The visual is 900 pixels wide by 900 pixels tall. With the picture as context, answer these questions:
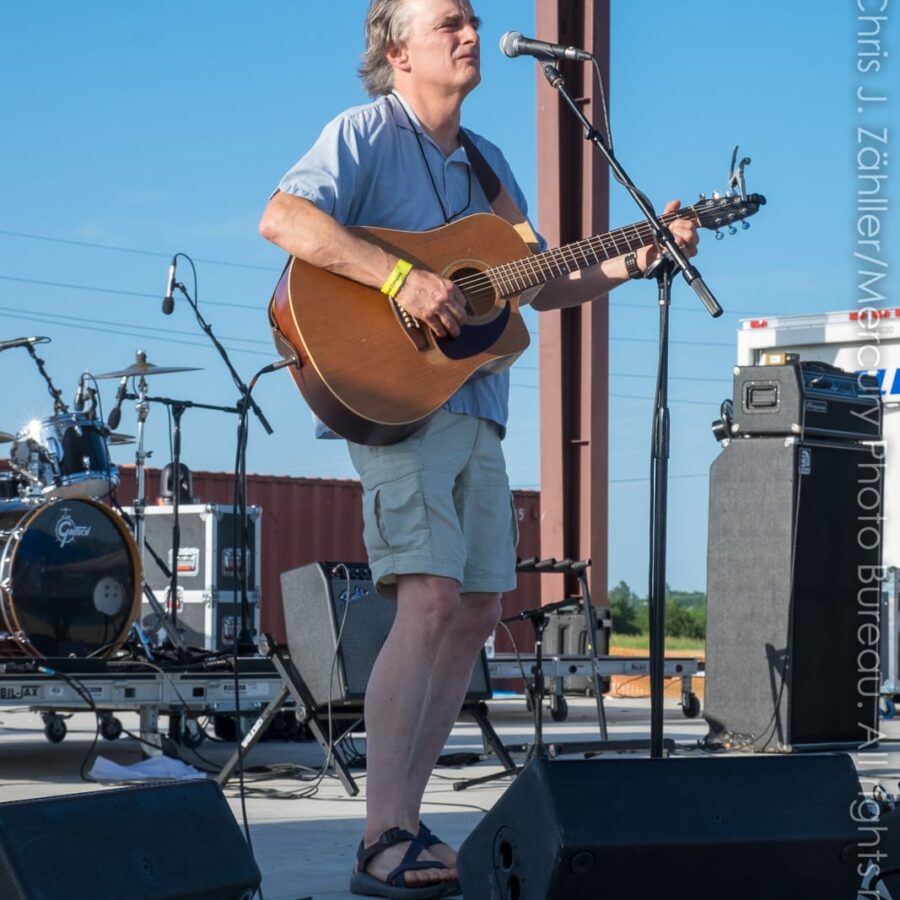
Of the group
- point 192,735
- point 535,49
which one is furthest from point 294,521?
point 535,49

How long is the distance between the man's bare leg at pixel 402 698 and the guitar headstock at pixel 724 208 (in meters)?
1.16

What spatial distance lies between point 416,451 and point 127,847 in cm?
115

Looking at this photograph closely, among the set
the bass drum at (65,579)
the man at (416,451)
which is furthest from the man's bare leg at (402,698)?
the bass drum at (65,579)

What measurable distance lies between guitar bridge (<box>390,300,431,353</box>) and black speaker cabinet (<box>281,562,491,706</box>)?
2045 mm

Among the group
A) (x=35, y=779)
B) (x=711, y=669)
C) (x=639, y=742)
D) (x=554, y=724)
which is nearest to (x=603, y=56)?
(x=554, y=724)

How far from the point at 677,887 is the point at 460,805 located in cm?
229

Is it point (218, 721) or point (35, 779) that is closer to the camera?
point (35, 779)

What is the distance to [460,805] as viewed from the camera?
14.9ft

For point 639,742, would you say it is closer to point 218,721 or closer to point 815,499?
point 815,499

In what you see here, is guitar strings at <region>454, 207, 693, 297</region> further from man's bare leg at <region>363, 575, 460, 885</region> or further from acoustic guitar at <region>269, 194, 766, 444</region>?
man's bare leg at <region>363, 575, 460, 885</region>

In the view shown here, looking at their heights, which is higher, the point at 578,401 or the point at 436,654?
the point at 578,401

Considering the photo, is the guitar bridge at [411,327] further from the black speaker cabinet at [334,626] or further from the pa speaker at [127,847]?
the black speaker cabinet at [334,626]

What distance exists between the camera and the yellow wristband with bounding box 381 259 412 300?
120 inches

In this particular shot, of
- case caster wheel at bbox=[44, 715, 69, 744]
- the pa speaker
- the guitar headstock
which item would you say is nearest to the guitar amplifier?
the guitar headstock
